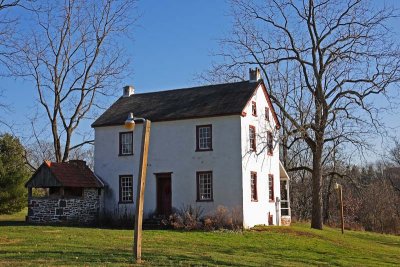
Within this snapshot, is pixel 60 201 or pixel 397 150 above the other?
pixel 397 150

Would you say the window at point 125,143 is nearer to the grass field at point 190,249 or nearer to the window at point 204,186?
the window at point 204,186

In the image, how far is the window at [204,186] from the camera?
2780 cm

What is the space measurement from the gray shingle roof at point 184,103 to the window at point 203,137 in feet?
2.37

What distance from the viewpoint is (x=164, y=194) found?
29125mm

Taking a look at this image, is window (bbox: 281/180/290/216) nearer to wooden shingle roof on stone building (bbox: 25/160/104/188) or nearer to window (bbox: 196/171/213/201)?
window (bbox: 196/171/213/201)

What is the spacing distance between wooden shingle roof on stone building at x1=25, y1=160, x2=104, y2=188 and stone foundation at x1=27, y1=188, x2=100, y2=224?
0.81 m

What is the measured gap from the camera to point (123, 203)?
2992cm

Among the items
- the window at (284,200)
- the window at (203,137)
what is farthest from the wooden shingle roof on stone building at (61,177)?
the window at (284,200)

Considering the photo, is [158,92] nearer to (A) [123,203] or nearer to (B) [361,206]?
(A) [123,203]

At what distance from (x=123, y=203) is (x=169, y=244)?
1165 centimetres

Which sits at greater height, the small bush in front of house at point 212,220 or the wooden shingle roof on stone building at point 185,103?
the wooden shingle roof on stone building at point 185,103

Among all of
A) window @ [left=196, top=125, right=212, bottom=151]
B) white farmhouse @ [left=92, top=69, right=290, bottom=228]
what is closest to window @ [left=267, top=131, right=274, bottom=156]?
white farmhouse @ [left=92, top=69, right=290, bottom=228]

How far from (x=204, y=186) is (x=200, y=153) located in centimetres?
185

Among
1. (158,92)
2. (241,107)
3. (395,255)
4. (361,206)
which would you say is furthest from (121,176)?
(361,206)
